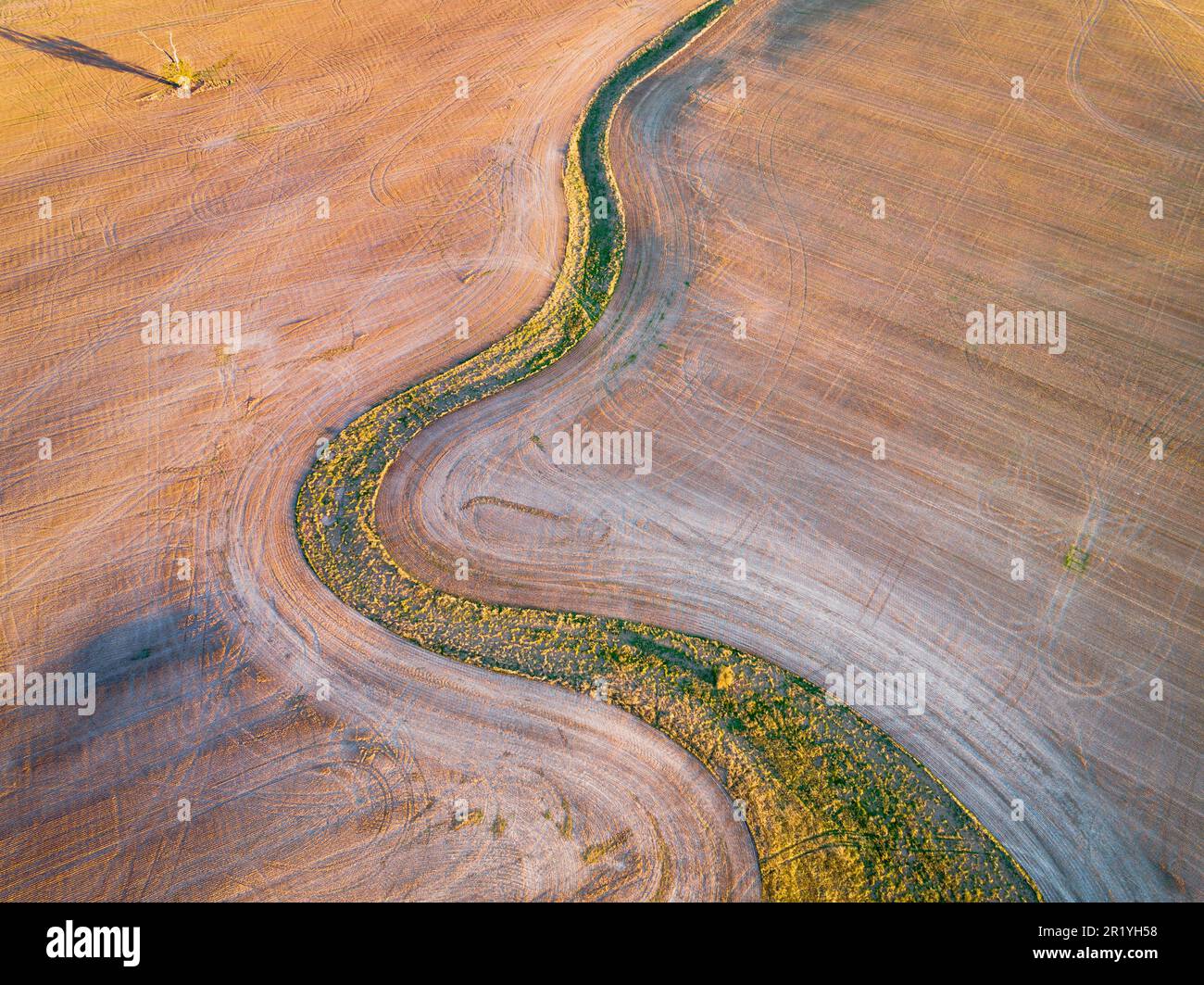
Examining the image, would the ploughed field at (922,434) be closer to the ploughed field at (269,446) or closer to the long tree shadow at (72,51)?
the ploughed field at (269,446)

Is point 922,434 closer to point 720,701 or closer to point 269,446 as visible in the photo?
point 720,701

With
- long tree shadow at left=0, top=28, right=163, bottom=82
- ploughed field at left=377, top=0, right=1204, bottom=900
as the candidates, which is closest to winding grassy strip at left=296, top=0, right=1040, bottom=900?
ploughed field at left=377, top=0, right=1204, bottom=900

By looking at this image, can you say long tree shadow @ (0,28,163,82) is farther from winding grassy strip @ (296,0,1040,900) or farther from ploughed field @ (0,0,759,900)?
winding grassy strip @ (296,0,1040,900)

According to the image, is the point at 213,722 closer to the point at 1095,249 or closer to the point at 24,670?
the point at 24,670

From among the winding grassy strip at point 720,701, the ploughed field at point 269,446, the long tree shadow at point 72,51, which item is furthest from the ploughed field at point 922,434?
the long tree shadow at point 72,51

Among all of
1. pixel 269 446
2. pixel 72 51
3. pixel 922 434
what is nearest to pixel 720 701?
pixel 922 434

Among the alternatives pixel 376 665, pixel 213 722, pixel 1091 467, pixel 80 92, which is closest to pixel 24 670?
pixel 213 722

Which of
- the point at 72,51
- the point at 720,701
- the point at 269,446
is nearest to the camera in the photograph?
the point at 720,701
